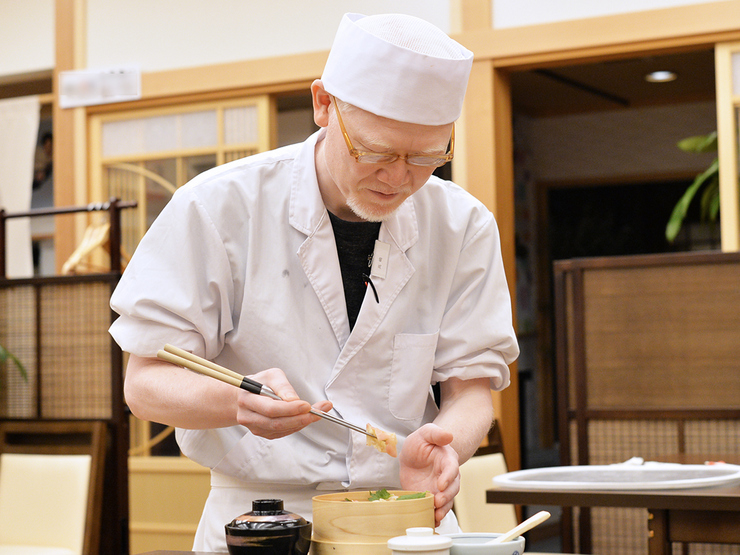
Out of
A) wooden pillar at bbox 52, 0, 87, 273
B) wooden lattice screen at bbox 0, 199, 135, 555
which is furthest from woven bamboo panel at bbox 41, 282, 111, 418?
wooden pillar at bbox 52, 0, 87, 273

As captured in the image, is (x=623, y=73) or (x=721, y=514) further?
(x=623, y=73)

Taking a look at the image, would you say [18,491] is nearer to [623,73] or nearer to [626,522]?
[626,522]

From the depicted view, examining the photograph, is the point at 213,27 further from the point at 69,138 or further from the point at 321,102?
the point at 321,102

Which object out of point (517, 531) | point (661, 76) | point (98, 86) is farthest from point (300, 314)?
point (661, 76)

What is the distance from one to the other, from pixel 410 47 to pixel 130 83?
3.78 meters

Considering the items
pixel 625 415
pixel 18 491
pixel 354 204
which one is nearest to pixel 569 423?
pixel 625 415

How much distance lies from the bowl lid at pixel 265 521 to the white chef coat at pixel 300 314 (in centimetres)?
31

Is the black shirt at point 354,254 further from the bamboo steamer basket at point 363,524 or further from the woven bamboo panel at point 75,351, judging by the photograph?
the woven bamboo panel at point 75,351

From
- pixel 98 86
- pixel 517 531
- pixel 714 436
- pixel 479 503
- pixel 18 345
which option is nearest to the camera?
pixel 517 531

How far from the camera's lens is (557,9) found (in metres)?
4.07

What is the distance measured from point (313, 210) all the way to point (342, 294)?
0.14 metres

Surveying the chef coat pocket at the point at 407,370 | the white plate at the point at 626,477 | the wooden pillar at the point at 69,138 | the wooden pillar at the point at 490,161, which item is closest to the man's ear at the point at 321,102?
the chef coat pocket at the point at 407,370

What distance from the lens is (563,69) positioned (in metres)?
6.11

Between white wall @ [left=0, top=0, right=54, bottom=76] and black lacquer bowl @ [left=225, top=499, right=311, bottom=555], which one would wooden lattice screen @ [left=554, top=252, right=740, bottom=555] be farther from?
white wall @ [left=0, top=0, right=54, bottom=76]
